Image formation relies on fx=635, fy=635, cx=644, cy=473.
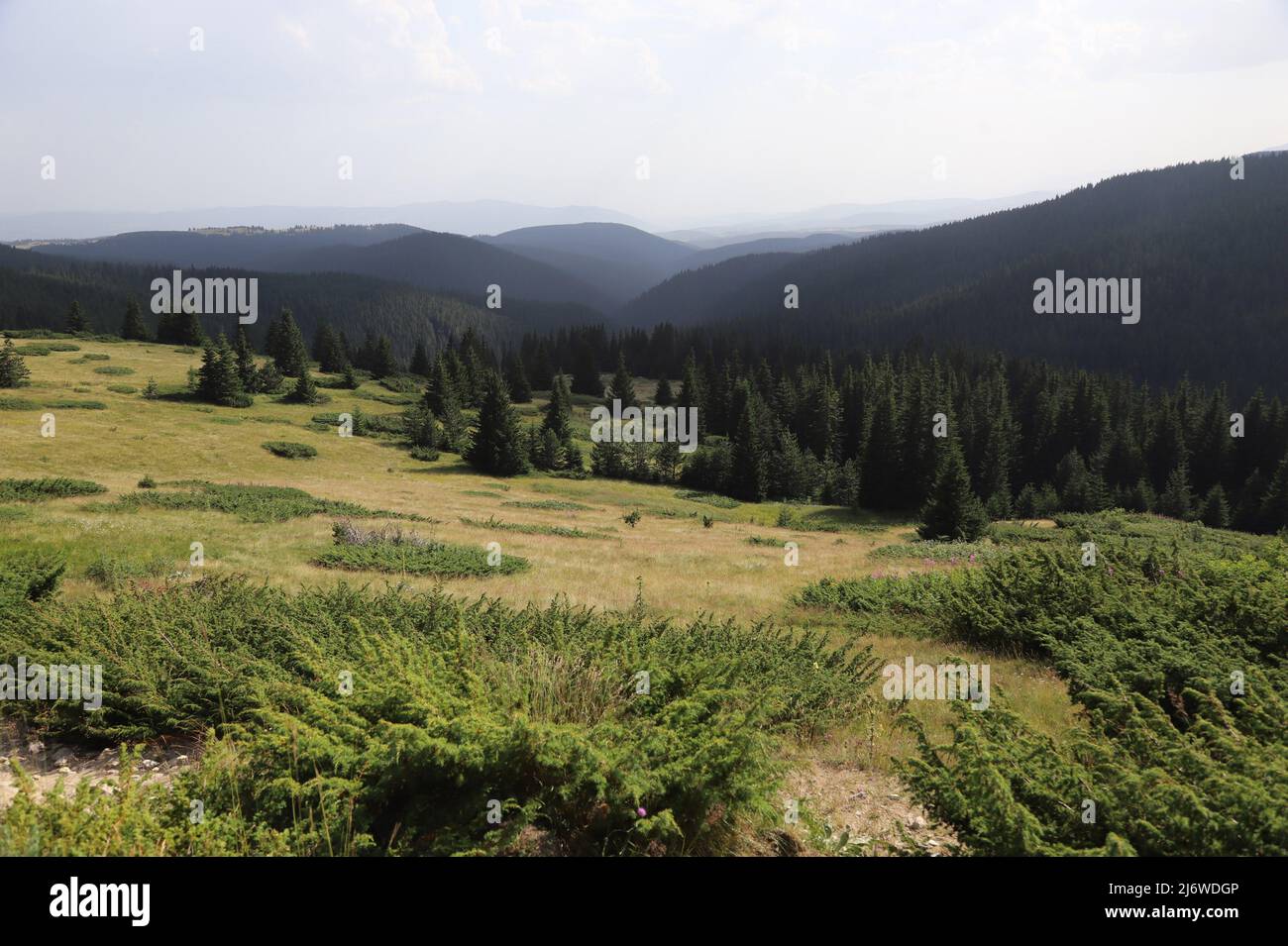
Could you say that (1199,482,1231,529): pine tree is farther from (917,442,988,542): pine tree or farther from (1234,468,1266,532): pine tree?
(917,442,988,542): pine tree

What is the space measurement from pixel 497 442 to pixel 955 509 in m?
37.7

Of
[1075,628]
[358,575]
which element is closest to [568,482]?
[358,575]

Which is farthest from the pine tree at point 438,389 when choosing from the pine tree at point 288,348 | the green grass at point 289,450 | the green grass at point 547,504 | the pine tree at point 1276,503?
the pine tree at point 1276,503

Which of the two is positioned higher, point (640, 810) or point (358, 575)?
point (640, 810)

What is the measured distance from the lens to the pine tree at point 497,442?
57375 mm

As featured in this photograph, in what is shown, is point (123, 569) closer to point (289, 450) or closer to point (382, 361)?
point (289, 450)

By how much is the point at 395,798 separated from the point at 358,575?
42.3ft

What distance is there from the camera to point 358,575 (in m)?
16.1
